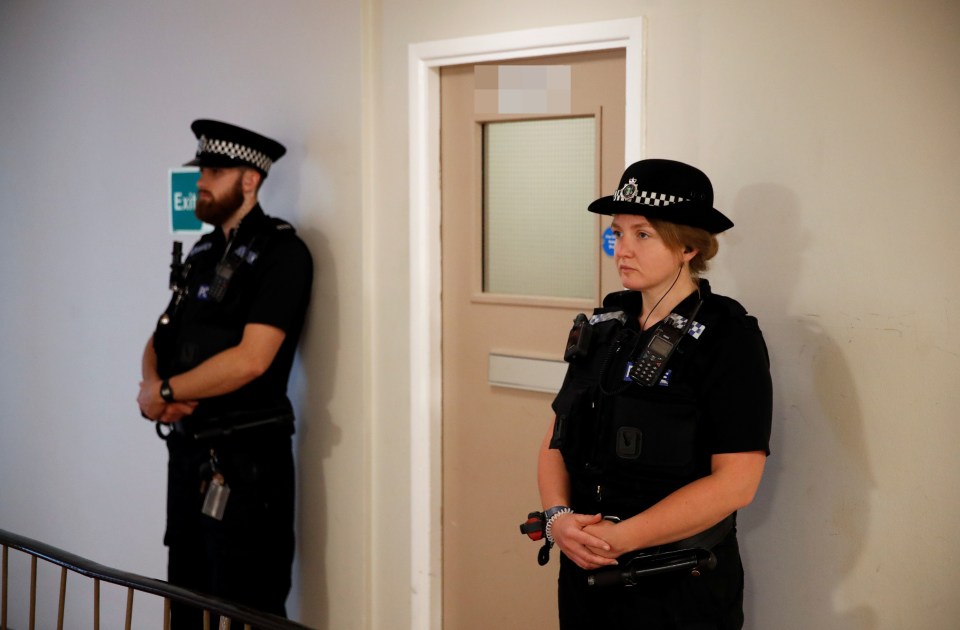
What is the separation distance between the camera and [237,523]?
293 cm

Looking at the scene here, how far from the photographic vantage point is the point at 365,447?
3088 millimetres

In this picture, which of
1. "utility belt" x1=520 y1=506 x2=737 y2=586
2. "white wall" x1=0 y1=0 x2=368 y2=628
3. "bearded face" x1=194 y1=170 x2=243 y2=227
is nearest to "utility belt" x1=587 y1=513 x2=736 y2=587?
"utility belt" x1=520 y1=506 x2=737 y2=586

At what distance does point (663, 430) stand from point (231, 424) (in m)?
1.46

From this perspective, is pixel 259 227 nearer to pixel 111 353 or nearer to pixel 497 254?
pixel 497 254

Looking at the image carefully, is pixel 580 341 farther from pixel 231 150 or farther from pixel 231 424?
pixel 231 150

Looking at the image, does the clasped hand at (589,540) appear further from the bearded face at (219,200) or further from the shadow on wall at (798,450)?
the bearded face at (219,200)

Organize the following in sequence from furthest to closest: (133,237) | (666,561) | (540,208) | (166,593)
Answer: (133,237) < (540,208) < (666,561) < (166,593)

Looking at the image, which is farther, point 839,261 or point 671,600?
point 839,261

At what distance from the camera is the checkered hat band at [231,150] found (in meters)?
2.98

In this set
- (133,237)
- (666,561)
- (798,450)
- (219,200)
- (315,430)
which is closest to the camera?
(666,561)

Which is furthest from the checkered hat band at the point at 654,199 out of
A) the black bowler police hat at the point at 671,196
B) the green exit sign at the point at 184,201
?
the green exit sign at the point at 184,201

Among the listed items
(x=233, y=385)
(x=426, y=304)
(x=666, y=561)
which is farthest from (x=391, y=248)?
(x=666, y=561)

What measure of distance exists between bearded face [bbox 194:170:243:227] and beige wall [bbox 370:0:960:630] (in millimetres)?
1306

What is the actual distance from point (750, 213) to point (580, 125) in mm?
605
